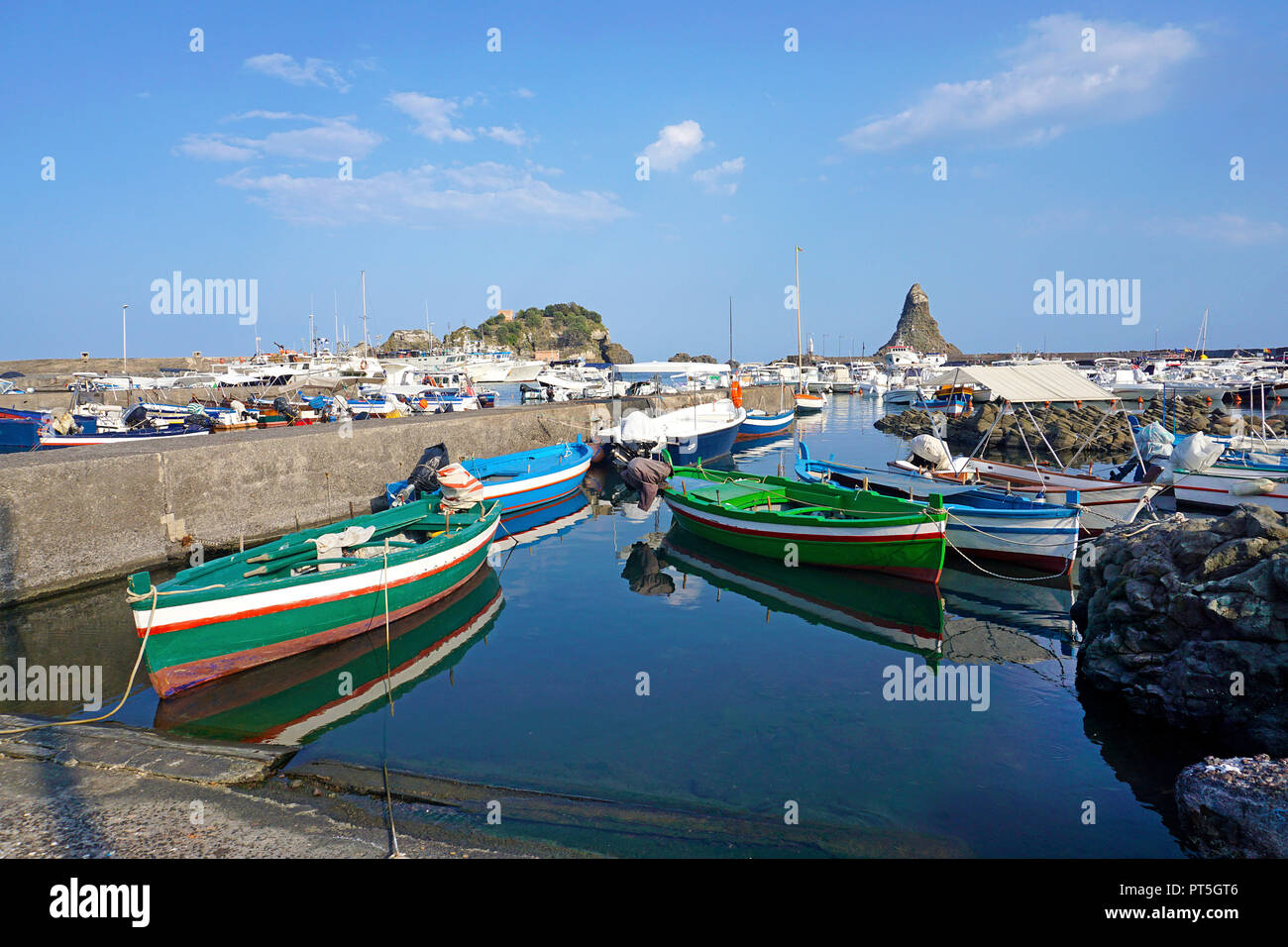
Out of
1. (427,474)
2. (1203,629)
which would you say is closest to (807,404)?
(427,474)

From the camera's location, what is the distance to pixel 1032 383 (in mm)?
16562

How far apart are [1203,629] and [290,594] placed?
10.8m

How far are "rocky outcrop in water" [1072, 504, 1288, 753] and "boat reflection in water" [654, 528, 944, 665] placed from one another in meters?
2.57

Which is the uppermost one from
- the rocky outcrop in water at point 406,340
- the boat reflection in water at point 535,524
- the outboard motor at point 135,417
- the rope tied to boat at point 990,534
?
the rocky outcrop in water at point 406,340

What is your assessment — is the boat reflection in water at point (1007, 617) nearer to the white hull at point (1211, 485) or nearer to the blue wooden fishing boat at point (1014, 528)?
the blue wooden fishing boat at point (1014, 528)

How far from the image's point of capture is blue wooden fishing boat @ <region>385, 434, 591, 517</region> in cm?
1867

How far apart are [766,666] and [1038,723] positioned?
3354 mm

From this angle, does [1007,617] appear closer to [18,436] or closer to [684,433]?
[684,433]

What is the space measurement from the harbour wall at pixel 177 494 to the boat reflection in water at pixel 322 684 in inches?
222

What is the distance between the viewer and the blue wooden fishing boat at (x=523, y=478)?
18672 mm

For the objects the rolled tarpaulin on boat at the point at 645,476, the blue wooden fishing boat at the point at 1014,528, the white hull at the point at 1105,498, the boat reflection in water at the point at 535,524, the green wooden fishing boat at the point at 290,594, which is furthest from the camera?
the rolled tarpaulin on boat at the point at 645,476

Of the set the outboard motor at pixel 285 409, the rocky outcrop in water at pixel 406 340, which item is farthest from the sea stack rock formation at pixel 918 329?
the outboard motor at pixel 285 409

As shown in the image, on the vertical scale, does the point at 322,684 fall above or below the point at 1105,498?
below
